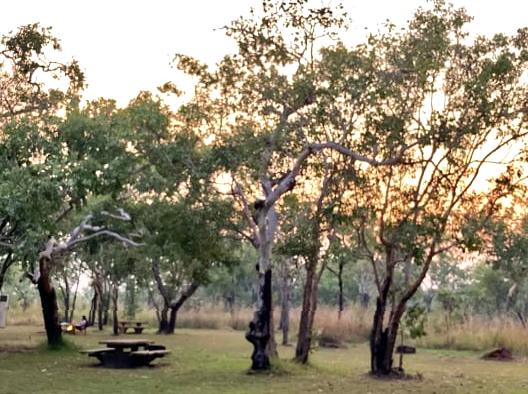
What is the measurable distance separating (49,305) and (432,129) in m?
11.8

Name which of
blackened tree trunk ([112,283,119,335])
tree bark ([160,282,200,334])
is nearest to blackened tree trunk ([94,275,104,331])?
blackened tree trunk ([112,283,119,335])

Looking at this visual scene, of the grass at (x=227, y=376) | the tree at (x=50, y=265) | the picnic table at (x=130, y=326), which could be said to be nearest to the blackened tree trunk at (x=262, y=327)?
the grass at (x=227, y=376)

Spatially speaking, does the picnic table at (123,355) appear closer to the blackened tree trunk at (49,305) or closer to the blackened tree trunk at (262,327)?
the blackened tree trunk at (262,327)

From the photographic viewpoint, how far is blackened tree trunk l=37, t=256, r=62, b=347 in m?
19.8

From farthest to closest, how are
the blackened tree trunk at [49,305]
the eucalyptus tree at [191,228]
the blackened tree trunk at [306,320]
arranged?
the blackened tree trunk at [49,305], the blackened tree trunk at [306,320], the eucalyptus tree at [191,228]

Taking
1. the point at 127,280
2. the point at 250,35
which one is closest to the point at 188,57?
the point at 250,35

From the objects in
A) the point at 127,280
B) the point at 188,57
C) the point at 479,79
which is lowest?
the point at 127,280

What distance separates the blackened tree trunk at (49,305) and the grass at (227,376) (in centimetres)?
50

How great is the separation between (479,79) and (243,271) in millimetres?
35217

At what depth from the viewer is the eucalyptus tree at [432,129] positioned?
1339 cm

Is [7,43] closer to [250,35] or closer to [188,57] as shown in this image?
[188,57]

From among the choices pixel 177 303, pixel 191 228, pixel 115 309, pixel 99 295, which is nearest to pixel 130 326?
pixel 115 309

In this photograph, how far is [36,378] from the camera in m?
13.6

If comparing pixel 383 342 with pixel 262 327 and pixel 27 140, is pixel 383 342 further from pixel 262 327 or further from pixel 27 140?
pixel 27 140
